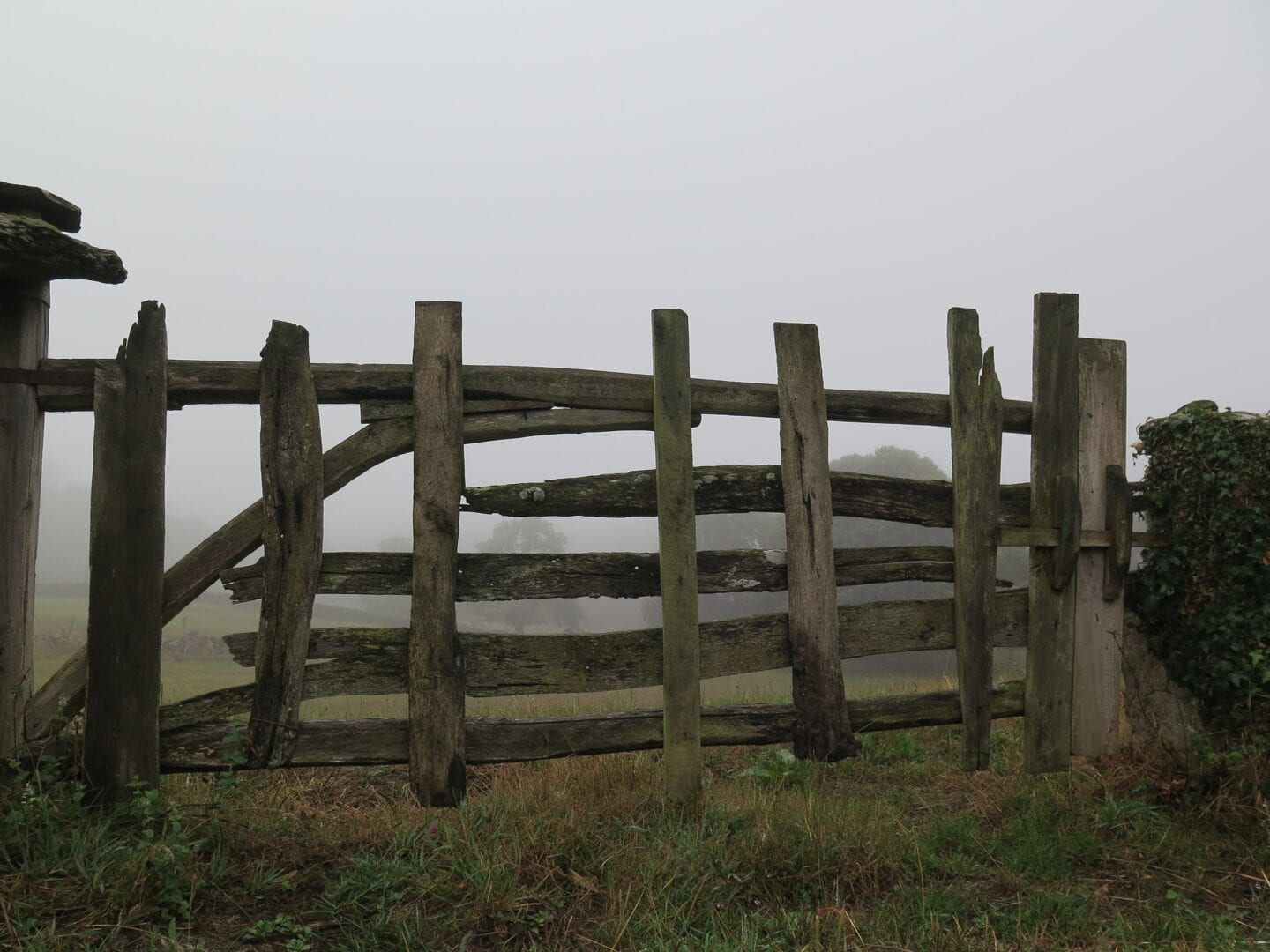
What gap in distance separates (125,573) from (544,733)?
212 centimetres

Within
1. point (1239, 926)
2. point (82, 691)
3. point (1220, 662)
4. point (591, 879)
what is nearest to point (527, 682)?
point (591, 879)

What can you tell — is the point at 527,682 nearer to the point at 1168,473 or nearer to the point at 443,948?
the point at 443,948

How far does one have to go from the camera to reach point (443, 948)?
3582mm

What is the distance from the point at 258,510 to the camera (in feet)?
14.2

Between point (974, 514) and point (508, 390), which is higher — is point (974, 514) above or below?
below

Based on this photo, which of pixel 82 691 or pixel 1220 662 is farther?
pixel 1220 662

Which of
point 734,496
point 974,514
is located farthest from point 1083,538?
point 734,496

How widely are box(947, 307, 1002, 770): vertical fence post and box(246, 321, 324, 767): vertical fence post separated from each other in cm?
337

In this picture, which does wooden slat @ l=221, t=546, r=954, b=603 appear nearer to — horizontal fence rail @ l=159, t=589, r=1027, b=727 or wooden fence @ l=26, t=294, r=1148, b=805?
wooden fence @ l=26, t=294, r=1148, b=805

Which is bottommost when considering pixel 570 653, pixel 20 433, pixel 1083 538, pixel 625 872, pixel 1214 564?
pixel 625 872

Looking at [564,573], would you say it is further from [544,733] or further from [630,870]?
[630,870]

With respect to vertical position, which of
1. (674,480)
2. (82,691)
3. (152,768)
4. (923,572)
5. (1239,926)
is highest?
(674,480)

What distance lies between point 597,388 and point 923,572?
2.08m

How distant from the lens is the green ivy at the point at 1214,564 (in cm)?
490
